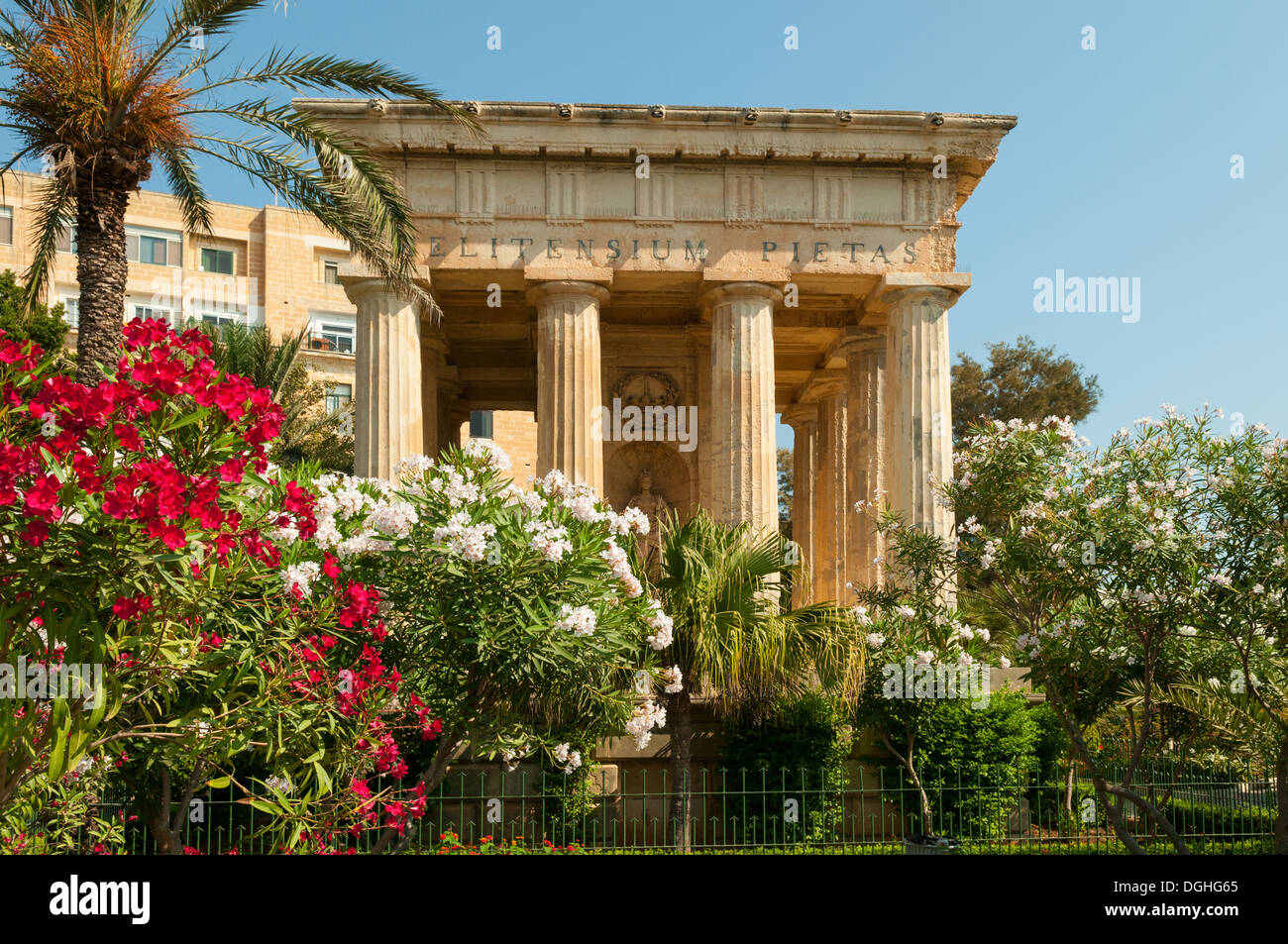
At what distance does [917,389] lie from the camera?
60.7 ft

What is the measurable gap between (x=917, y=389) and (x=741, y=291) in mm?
3228

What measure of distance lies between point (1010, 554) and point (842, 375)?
13.7 m

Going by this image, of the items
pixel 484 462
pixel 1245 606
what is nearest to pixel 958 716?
pixel 1245 606

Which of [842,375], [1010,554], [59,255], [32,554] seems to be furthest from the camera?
[59,255]

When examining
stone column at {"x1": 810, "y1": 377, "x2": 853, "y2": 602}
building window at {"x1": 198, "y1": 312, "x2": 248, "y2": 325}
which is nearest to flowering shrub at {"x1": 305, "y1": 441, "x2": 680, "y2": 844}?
stone column at {"x1": 810, "y1": 377, "x2": 853, "y2": 602}

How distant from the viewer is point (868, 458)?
68.0ft

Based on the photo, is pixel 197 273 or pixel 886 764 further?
pixel 197 273

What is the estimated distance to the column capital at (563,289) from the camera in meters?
18.3

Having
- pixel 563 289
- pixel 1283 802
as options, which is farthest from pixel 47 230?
pixel 1283 802

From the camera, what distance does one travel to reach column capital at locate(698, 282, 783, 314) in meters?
18.5

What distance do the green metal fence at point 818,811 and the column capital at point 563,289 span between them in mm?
8092

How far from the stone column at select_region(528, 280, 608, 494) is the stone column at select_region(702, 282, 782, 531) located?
1910 millimetres

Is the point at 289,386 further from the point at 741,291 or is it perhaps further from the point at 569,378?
the point at 741,291

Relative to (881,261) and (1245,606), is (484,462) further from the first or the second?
(881,261)
